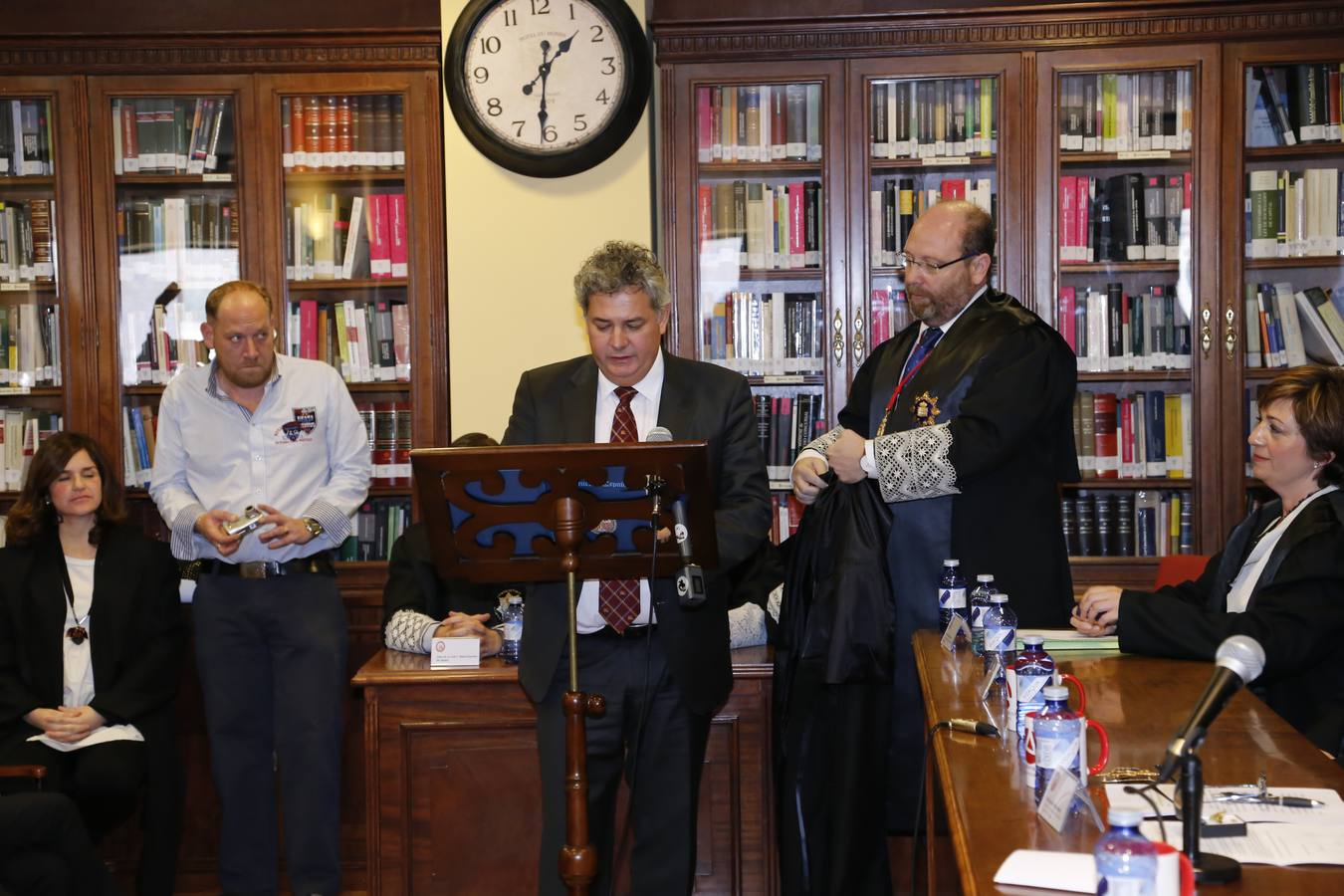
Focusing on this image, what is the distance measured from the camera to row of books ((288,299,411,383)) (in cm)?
455

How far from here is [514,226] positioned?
14.5 ft

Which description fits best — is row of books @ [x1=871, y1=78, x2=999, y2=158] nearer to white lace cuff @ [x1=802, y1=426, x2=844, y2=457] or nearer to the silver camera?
white lace cuff @ [x1=802, y1=426, x2=844, y2=457]

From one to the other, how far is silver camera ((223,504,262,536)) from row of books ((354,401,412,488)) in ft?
3.07

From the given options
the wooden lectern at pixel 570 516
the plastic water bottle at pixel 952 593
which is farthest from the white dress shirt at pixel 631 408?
the plastic water bottle at pixel 952 593

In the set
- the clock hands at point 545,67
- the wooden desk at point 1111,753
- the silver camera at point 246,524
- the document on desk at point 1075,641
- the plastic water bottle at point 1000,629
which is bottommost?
the wooden desk at point 1111,753

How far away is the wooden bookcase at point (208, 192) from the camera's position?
14.5ft

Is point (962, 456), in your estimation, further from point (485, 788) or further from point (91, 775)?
point (91, 775)

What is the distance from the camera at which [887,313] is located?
4.46 metres

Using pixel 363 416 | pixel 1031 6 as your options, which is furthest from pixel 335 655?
pixel 1031 6

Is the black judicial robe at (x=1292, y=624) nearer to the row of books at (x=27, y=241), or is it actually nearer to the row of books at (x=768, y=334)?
the row of books at (x=768, y=334)

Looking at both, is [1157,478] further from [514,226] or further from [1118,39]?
[514,226]

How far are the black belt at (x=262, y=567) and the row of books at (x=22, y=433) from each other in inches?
44.1

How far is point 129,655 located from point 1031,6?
11.0ft

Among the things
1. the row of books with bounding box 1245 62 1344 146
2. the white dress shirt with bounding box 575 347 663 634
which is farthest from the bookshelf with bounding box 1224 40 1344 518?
the white dress shirt with bounding box 575 347 663 634
